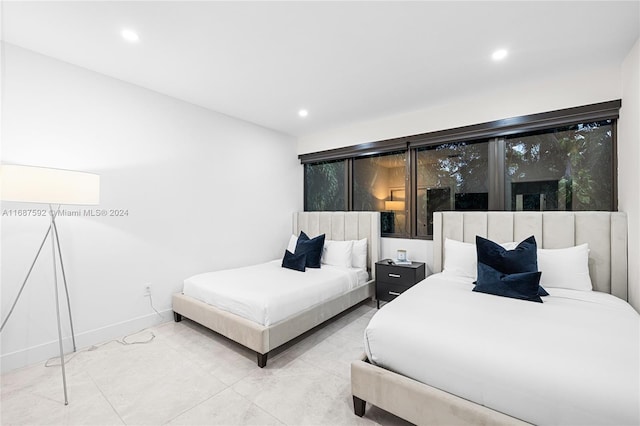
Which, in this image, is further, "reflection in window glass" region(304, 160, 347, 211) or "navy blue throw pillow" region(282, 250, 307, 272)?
"reflection in window glass" region(304, 160, 347, 211)

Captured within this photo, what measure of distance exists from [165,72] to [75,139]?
1.04 m

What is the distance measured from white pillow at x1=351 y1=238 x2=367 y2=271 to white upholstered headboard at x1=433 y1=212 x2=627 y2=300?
44.8 inches

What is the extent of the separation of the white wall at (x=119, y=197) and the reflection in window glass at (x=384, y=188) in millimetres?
1665

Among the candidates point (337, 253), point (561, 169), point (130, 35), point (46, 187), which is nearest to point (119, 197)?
point (46, 187)

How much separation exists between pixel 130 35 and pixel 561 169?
13.9ft

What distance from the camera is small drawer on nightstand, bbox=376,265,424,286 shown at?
11.1 ft

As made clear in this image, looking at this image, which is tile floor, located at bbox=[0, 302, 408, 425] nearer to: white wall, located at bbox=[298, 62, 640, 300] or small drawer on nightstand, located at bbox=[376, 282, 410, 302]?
small drawer on nightstand, located at bbox=[376, 282, 410, 302]

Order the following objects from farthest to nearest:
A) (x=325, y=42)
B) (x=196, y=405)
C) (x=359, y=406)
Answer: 1. (x=325, y=42)
2. (x=196, y=405)
3. (x=359, y=406)

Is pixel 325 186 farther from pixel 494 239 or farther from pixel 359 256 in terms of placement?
pixel 494 239

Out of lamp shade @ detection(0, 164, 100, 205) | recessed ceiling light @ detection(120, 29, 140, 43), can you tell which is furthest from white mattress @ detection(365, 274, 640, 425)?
recessed ceiling light @ detection(120, 29, 140, 43)

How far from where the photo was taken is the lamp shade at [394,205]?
4.06 m

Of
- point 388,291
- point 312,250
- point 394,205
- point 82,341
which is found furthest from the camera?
point 394,205

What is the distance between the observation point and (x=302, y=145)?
4988 millimetres

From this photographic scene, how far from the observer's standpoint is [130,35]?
7.07 feet
